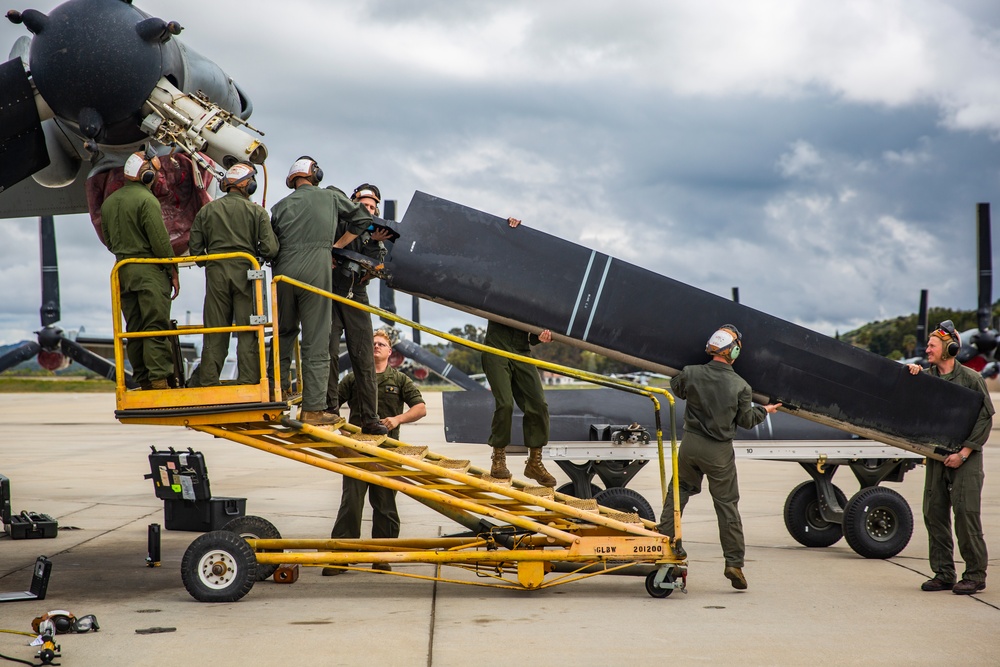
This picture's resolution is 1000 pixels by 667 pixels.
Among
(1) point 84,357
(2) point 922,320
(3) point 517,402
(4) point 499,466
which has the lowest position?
(4) point 499,466

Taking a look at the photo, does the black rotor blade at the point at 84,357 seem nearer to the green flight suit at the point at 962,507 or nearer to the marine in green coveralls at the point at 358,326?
the marine in green coveralls at the point at 358,326

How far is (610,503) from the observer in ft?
30.4

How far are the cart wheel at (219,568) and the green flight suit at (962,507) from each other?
5.40 m

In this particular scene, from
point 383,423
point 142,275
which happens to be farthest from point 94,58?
point 383,423

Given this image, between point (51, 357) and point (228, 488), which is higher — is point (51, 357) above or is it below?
above

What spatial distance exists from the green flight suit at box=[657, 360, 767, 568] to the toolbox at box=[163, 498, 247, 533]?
507 centimetres

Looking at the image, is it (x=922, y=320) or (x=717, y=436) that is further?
(x=922, y=320)

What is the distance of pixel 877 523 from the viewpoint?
9.38m

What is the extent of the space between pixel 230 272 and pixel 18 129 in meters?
2.54

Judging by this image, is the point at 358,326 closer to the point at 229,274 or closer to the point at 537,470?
the point at 229,274

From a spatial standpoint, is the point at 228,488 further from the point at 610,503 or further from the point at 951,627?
the point at 951,627

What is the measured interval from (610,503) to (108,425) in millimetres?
26942

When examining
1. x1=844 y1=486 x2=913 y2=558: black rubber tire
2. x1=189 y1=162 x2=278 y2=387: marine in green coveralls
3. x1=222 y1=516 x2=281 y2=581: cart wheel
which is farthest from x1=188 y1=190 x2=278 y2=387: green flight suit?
x1=844 y1=486 x2=913 y2=558: black rubber tire

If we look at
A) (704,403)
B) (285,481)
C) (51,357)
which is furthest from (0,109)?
(51,357)
